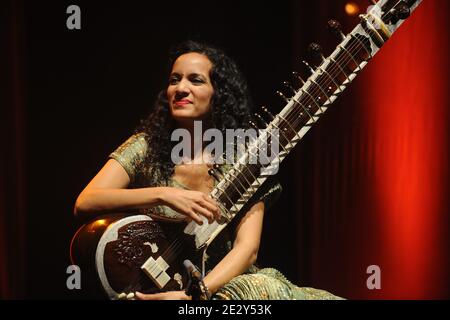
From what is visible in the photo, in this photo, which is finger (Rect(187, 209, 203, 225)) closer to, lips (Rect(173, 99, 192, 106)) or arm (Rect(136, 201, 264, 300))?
arm (Rect(136, 201, 264, 300))

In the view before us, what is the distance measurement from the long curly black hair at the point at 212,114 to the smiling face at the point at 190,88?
A: 4cm

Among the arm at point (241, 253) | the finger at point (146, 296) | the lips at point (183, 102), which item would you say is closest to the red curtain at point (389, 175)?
the arm at point (241, 253)

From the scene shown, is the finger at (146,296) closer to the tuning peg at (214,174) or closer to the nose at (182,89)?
the tuning peg at (214,174)

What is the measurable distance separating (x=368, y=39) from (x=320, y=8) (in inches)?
36.9

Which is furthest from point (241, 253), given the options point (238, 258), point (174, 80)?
point (174, 80)

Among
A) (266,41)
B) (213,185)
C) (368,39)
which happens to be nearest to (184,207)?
(213,185)

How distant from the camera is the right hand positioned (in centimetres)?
215

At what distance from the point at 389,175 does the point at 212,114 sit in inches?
38.7

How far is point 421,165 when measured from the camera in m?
2.85

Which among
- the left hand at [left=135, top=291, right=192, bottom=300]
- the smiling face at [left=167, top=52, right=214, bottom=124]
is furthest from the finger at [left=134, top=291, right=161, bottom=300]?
the smiling face at [left=167, top=52, right=214, bottom=124]

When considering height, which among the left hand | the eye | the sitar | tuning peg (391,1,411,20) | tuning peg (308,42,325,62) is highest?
tuning peg (391,1,411,20)

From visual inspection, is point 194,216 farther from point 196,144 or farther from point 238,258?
point 196,144

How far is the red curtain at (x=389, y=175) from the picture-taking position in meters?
2.80
